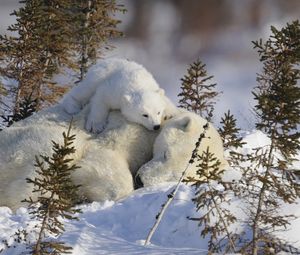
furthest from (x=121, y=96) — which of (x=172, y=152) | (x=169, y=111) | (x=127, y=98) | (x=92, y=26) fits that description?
(x=92, y=26)

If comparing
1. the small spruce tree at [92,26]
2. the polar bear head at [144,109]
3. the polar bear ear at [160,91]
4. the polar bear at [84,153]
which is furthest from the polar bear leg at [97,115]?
the small spruce tree at [92,26]

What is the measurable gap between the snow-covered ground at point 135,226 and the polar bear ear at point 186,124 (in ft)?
4.09

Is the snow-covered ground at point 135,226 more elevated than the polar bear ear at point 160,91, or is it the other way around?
the polar bear ear at point 160,91

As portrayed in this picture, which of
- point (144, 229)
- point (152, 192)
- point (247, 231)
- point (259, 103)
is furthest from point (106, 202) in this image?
point (259, 103)

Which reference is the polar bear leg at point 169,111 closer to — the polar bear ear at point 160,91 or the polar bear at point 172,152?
the polar bear ear at point 160,91

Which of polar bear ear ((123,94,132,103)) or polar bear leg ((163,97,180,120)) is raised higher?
polar bear ear ((123,94,132,103))

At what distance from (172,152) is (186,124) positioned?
648 mm

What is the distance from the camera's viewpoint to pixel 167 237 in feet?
24.1

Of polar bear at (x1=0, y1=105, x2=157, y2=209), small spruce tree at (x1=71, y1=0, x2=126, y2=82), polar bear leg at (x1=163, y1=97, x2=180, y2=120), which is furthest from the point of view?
small spruce tree at (x1=71, y1=0, x2=126, y2=82)

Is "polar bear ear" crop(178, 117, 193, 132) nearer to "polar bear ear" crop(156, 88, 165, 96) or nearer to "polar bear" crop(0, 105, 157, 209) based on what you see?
"polar bear" crop(0, 105, 157, 209)

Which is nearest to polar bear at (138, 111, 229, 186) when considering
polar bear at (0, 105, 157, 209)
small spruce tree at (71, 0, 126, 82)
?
polar bear at (0, 105, 157, 209)

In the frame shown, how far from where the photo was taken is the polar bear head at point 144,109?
33.6 ft

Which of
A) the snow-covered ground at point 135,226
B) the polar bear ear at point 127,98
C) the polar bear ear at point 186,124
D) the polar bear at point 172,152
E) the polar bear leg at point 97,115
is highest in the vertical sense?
the polar bear ear at point 127,98

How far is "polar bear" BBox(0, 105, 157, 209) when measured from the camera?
9.53 m
